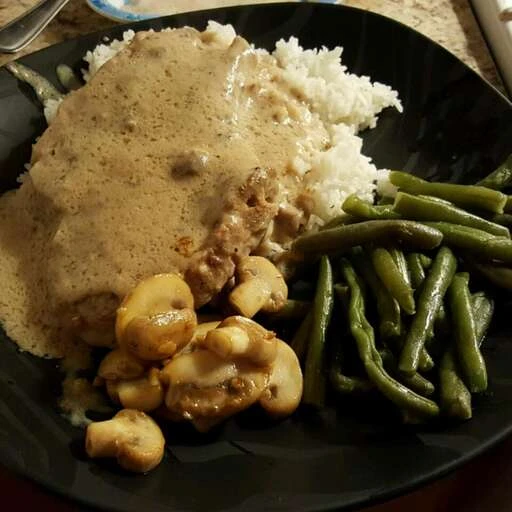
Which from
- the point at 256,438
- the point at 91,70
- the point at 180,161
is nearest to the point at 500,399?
the point at 256,438

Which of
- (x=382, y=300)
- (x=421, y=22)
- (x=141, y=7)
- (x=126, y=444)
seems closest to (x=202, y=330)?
(x=126, y=444)

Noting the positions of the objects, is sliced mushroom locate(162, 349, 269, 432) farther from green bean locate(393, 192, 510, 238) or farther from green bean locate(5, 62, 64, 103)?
green bean locate(5, 62, 64, 103)

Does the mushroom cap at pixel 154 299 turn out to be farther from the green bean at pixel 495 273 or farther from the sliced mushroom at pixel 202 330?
Answer: the green bean at pixel 495 273

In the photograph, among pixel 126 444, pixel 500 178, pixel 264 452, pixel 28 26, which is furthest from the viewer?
pixel 28 26

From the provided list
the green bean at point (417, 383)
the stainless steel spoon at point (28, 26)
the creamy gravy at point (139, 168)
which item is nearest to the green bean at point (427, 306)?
the green bean at point (417, 383)

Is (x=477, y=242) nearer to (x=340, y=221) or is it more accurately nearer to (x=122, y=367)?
(x=340, y=221)
